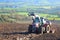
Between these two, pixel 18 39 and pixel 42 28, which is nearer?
pixel 18 39

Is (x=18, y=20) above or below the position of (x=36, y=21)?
below

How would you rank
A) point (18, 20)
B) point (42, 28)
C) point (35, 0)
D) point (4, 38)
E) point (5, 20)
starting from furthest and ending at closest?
point (35, 0) → point (18, 20) → point (5, 20) → point (42, 28) → point (4, 38)

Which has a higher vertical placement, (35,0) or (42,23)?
(42,23)

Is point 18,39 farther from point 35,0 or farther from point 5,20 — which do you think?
point 35,0

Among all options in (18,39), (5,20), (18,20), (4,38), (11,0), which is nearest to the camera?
(18,39)

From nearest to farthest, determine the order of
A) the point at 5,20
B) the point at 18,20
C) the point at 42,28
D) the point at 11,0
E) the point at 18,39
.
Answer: the point at 18,39 < the point at 42,28 < the point at 5,20 < the point at 18,20 < the point at 11,0

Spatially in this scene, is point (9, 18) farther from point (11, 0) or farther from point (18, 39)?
point (11, 0)

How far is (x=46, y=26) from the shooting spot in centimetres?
1911

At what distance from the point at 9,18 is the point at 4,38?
44.4 feet

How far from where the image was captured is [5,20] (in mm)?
28734

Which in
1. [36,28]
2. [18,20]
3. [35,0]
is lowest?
[35,0]

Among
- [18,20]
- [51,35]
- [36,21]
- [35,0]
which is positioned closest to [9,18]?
[18,20]

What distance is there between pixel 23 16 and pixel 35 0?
3445 centimetres

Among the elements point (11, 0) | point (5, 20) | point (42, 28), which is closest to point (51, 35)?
point (42, 28)
